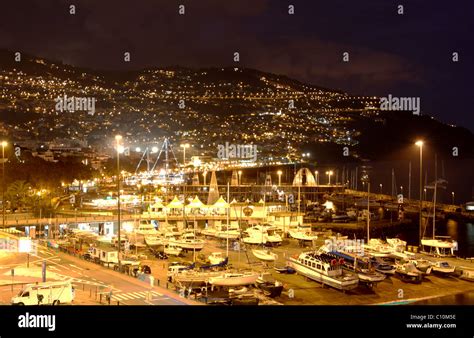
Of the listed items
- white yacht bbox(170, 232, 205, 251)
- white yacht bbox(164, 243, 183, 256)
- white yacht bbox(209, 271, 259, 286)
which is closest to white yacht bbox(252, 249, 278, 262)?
white yacht bbox(170, 232, 205, 251)

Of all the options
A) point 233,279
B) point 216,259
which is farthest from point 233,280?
point 216,259

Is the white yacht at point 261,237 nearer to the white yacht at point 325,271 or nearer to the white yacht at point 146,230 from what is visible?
the white yacht at point 146,230

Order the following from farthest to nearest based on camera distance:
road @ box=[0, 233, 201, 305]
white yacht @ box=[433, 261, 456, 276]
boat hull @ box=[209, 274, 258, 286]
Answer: white yacht @ box=[433, 261, 456, 276], boat hull @ box=[209, 274, 258, 286], road @ box=[0, 233, 201, 305]

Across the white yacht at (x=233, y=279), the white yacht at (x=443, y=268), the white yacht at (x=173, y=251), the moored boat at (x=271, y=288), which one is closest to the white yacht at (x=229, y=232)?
the white yacht at (x=173, y=251)

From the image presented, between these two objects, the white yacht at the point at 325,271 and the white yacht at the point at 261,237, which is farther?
the white yacht at the point at 261,237

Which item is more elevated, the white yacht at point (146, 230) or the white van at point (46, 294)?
the white van at point (46, 294)

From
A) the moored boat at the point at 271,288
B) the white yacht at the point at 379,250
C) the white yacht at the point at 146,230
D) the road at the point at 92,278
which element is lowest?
the moored boat at the point at 271,288

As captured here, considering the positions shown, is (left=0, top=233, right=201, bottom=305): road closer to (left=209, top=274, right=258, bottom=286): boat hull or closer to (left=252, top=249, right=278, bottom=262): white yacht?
(left=209, top=274, right=258, bottom=286): boat hull
